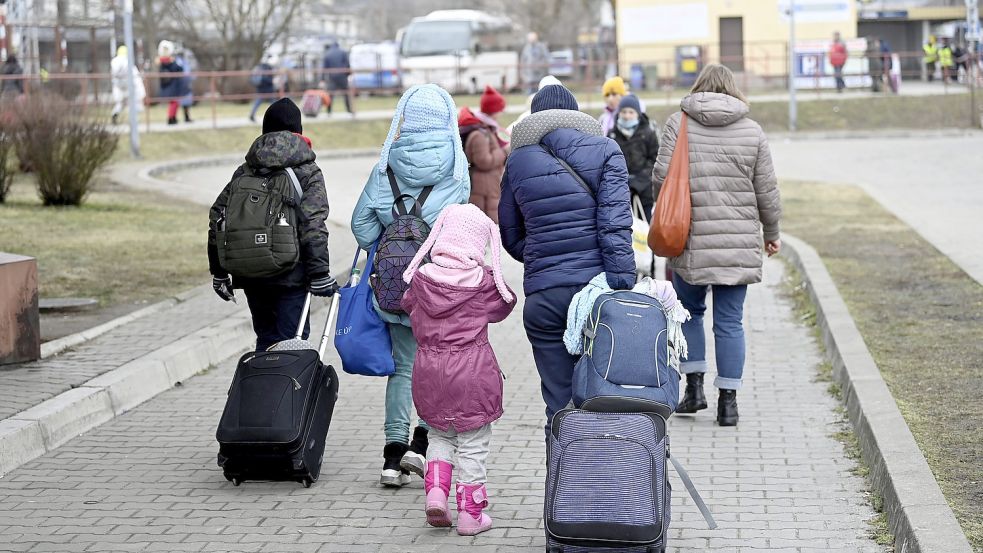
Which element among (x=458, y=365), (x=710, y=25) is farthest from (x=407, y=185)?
(x=710, y=25)

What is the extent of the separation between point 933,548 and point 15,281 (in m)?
5.78

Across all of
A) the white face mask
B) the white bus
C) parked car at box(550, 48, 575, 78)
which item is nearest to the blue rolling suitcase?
the white face mask

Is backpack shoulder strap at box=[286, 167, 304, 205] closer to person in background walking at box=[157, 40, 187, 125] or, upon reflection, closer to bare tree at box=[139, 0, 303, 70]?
person in background walking at box=[157, 40, 187, 125]

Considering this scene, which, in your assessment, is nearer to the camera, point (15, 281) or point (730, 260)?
point (730, 260)

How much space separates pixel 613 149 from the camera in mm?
5785

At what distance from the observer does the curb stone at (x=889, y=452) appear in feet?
16.4

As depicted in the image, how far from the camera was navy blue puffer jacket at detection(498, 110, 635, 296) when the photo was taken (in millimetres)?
5707

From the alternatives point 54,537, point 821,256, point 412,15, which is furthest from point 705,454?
point 412,15

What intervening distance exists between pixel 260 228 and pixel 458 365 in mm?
1409

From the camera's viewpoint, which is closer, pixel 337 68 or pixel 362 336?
pixel 362 336

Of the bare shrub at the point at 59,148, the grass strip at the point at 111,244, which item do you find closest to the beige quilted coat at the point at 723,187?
the grass strip at the point at 111,244

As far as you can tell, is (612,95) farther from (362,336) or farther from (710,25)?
(710,25)

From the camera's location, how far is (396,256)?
611 cm

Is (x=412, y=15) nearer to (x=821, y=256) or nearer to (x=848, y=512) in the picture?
(x=821, y=256)
